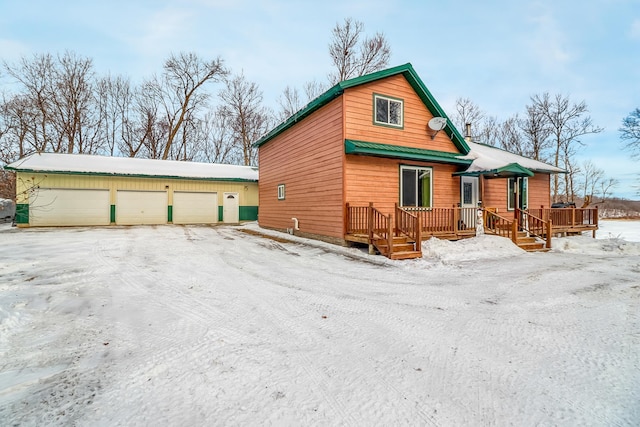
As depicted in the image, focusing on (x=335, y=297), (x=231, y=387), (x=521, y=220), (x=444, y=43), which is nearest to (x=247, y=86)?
(x=444, y=43)

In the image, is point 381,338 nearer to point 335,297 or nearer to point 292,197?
point 335,297

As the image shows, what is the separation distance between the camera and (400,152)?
31.9 ft

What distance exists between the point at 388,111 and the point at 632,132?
27.0 metres

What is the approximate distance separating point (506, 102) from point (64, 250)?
3366cm

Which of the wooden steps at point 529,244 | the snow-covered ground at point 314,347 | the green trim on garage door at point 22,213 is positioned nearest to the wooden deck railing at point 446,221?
the wooden steps at point 529,244

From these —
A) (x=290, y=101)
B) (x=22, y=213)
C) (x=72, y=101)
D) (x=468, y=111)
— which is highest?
(x=290, y=101)

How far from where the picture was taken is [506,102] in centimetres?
2788

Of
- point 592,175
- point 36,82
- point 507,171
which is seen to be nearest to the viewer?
point 507,171

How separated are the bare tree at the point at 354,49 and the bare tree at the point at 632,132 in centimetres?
2052

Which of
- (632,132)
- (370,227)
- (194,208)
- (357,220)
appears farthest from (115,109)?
(632,132)

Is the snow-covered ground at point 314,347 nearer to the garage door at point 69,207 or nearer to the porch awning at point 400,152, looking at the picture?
the porch awning at point 400,152

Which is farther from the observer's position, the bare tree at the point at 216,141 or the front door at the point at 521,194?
the bare tree at the point at 216,141

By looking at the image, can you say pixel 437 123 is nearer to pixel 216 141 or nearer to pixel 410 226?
pixel 410 226

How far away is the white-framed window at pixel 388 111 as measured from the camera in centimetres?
1005
